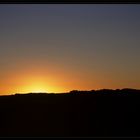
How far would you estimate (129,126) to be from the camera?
6.54 m

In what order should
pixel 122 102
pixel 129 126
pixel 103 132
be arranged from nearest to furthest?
1. pixel 129 126
2. pixel 103 132
3. pixel 122 102

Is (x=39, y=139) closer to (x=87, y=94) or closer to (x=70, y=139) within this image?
(x=70, y=139)

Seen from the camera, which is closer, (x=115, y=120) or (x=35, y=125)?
(x=35, y=125)

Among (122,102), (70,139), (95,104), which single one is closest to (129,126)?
(95,104)

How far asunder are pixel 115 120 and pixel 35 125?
2.48 m

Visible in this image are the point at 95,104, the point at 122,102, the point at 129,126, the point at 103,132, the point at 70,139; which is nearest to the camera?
the point at 70,139

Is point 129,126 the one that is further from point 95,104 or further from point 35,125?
point 95,104

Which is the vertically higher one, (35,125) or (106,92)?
(106,92)

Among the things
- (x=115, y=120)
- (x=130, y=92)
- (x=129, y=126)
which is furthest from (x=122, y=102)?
(x=129, y=126)

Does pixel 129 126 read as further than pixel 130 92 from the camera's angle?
No
